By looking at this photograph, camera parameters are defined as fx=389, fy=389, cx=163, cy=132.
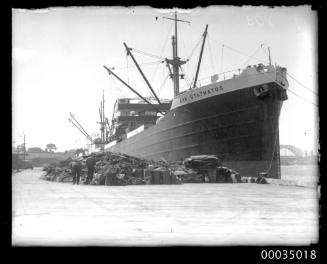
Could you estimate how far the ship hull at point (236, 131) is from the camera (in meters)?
18.9

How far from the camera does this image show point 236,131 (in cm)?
1934

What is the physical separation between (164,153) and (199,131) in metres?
3.34

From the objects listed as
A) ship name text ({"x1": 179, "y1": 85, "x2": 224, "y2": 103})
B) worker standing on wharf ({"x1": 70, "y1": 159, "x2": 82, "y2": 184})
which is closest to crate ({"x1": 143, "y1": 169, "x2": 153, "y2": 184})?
worker standing on wharf ({"x1": 70, "y1": 159, "x2": 82, "y2": 184})

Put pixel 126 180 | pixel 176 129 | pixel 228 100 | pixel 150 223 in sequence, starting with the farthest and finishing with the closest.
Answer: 1. pixel 176 129
2. pixel 228 100
3. pixel 126 180
4. pixel 150 223

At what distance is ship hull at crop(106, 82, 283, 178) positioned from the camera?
18.9m

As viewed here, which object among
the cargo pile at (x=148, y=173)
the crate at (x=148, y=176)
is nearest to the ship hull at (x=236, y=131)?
the cargo pile at (x=148, y=173)

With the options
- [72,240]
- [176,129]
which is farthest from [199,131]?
[72,240]
